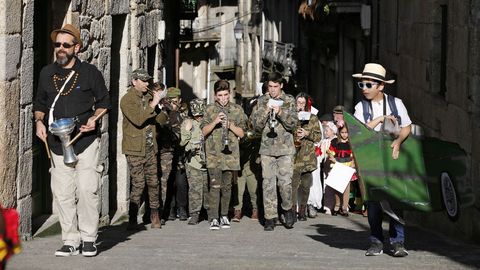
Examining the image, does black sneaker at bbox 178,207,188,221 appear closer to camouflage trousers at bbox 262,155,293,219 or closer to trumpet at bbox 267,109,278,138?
camouflage trousers at bbox 262,155,293,219

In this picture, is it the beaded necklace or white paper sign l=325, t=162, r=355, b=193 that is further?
white paper sign l=325, t=162, r=355, b=193

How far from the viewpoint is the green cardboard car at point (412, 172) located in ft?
32.9

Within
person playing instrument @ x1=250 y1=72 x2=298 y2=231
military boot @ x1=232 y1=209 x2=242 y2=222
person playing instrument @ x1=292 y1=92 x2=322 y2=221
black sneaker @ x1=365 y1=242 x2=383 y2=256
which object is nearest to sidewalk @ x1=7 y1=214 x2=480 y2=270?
black sneaker @ x1=365 y1=242 x2=383 y2=256

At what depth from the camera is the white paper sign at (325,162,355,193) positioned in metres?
16.2

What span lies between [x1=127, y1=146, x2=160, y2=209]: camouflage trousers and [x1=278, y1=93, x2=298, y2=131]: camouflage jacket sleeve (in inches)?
55.2

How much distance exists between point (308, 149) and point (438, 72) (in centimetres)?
228

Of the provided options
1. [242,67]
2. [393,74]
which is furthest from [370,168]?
[242,67]

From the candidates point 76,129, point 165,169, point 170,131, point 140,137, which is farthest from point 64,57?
point 165,169

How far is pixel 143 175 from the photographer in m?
13.0

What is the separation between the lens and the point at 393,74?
20.4m

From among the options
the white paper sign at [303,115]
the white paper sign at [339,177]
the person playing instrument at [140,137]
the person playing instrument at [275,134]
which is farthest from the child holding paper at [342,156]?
the person playing instrument at [140,137]

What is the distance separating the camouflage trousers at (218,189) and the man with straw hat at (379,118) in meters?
3.40

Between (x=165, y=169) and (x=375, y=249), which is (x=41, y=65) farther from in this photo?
(x=375, y=249)

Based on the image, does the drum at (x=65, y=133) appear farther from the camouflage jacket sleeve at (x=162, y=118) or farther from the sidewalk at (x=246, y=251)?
the camouflage jacket sleeve at (x=162, y=118)
